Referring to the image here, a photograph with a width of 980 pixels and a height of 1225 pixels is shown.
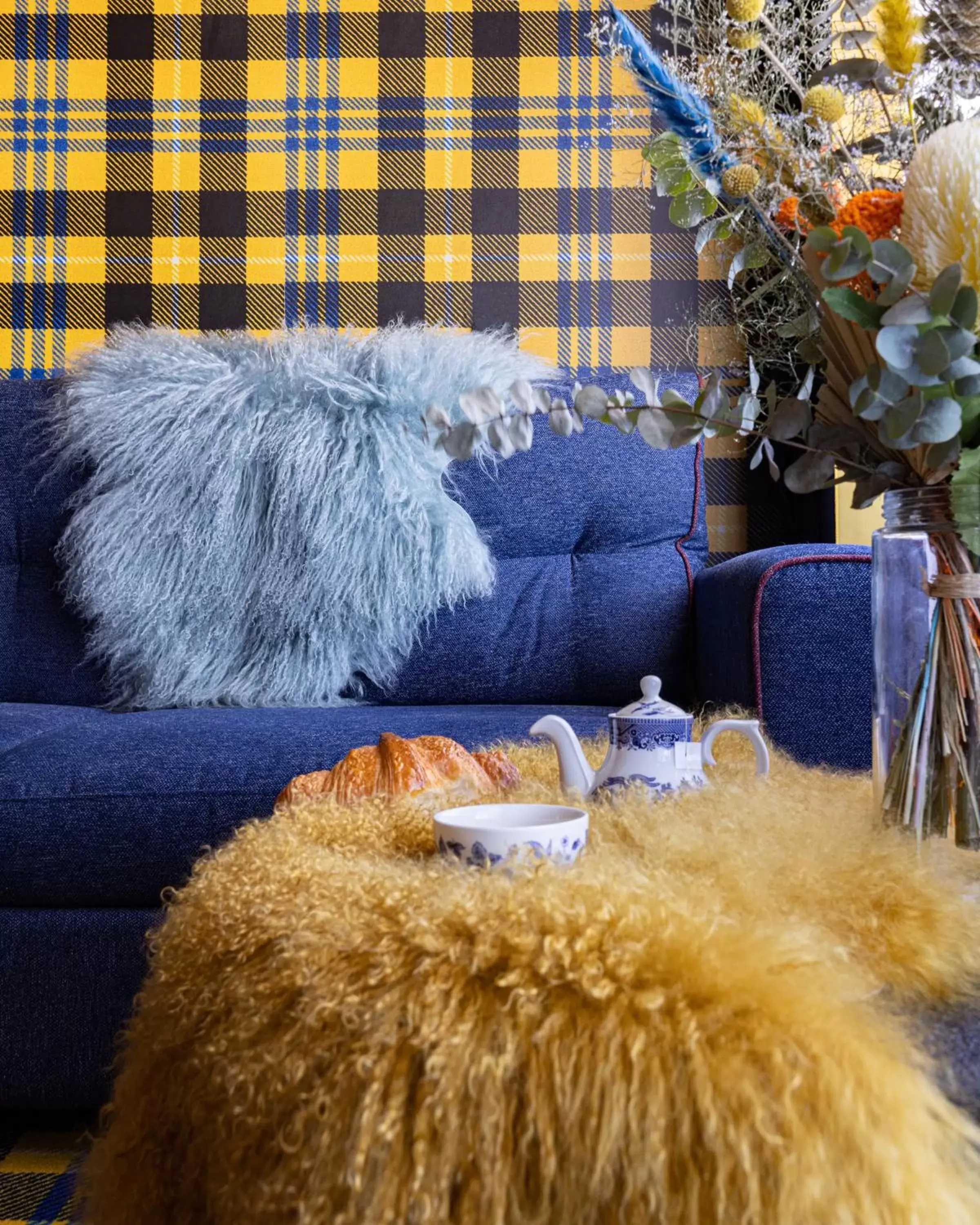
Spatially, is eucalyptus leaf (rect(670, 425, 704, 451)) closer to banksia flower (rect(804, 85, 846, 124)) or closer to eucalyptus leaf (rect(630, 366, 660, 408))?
eucalyptus leaf (rect(630, 366, 660, 408))

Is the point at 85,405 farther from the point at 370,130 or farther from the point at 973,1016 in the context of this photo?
the point at 973,1016

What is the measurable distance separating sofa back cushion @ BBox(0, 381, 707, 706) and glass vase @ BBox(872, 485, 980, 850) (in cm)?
107

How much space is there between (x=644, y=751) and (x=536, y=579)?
1116 mm

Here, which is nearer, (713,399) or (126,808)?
(713,399)

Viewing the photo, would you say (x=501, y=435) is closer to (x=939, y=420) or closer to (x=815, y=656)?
(x=939, y=420)

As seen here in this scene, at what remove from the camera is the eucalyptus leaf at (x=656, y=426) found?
2.37ft

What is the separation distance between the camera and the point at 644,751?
0.83 m

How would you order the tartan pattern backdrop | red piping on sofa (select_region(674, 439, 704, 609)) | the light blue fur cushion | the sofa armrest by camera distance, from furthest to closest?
the tartan pattern backdrop
red piping on sofa (select_region(674, 439, 704, 609))
the light blue fur cushion
the sofa armrest

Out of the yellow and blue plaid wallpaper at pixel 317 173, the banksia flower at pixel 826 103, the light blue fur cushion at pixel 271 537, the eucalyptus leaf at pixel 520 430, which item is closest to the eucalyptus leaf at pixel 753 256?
the banksia flower at pixel 826 103

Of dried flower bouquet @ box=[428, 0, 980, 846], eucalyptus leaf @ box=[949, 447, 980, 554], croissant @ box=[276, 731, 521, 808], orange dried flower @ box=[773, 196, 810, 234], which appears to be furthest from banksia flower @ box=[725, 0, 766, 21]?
croissant @ box=[276, 731, 521, 808]

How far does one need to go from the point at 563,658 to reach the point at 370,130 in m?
1.50

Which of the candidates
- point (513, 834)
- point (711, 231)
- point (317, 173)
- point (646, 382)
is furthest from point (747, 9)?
point (317, 173)

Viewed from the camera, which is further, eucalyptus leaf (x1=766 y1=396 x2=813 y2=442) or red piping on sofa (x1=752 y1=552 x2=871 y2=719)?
red piping on sofa (x1=752 y1=552 x2=871 y2=719)

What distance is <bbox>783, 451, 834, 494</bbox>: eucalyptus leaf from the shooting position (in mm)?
715
